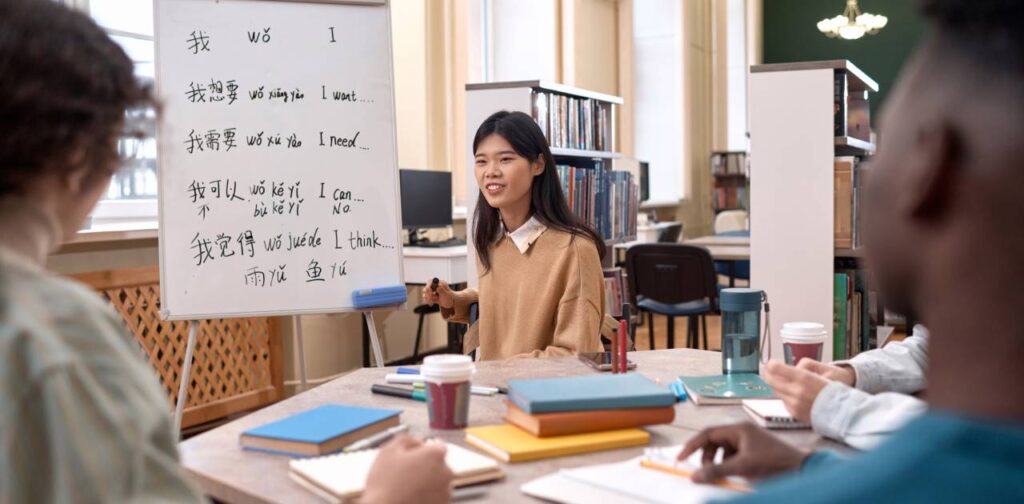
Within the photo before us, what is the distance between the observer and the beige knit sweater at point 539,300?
8.65 feet

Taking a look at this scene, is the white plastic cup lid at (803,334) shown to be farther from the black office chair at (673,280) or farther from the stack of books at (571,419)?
the black office chair at (673,280)

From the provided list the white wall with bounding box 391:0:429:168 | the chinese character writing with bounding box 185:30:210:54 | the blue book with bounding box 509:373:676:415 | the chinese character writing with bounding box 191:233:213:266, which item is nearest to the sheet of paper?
the blue book with bounding box 509:373:676:415

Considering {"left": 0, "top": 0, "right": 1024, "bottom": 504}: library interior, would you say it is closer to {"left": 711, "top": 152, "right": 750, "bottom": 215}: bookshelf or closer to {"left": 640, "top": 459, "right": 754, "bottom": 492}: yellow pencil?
{"left": 640, "top": 459, "right": 754, "bottom": 492}: yellow pencil

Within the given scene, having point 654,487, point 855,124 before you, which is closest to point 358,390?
point 654,487

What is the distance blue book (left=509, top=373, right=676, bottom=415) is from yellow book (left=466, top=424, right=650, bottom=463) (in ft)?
0.13

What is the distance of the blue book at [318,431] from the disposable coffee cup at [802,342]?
80 cm

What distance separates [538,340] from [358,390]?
100 cm

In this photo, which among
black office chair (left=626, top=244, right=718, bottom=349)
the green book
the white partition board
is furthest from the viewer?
black office chair (left=626, top=244, right=718, bottom=349)

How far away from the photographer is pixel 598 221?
14.7 feet

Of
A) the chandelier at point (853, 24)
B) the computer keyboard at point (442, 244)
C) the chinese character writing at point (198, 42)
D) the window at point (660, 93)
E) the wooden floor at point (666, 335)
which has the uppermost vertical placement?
the chandelier at point (853, 24)

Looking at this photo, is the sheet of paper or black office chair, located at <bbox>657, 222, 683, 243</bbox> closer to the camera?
the sheet of paper

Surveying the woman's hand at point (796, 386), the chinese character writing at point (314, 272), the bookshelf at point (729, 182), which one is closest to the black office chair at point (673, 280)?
the chinese character writing at point (314, 272)

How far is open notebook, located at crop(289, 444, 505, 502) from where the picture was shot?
1.16m

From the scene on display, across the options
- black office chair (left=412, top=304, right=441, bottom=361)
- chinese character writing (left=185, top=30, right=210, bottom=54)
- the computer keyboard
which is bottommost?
black office chair (left=412, top=304, right=441, bottom=361)
